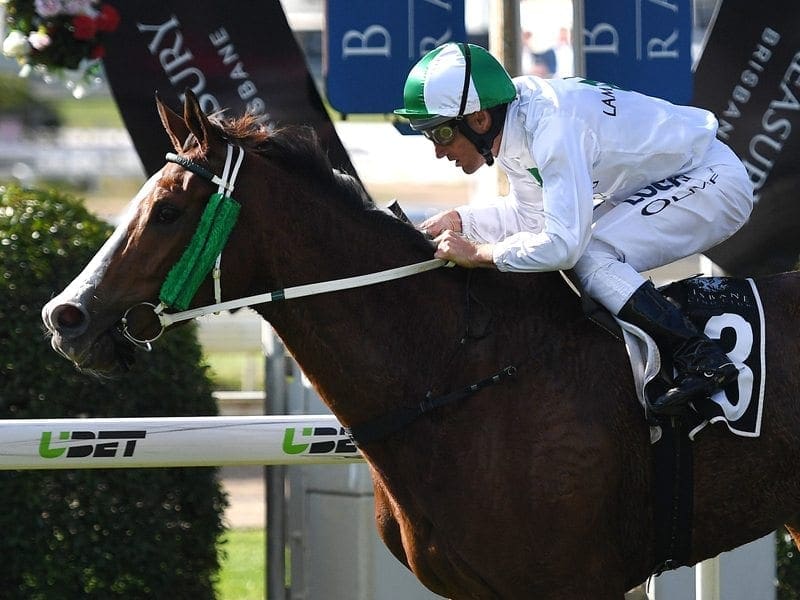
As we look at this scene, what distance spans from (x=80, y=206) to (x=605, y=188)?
8.45 feet

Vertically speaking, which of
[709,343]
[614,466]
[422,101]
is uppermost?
[422,101]

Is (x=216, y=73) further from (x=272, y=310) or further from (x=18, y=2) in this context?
(x=272, y=310)

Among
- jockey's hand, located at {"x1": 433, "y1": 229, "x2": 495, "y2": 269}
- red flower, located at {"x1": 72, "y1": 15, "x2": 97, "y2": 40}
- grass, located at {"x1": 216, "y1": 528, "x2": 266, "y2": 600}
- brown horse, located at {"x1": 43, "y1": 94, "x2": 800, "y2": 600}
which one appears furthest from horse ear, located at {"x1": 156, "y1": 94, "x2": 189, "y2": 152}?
grass, located at {"x1": 216, "y1": 528, "x2": 266, "y2": 600}

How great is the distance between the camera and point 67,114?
3105cm

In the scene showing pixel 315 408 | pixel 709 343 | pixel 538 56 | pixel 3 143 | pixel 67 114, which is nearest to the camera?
pixel 709 343

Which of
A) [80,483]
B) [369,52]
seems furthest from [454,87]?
[80,483]

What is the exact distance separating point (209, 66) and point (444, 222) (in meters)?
2.17

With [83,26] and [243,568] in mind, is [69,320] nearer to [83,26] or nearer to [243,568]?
[83,26]

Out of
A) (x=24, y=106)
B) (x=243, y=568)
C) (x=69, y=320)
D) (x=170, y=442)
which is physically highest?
(x=69, y=320)

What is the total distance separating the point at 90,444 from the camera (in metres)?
4.27

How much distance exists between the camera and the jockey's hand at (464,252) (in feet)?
11.9

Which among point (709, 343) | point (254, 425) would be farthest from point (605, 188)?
point (254, 425)

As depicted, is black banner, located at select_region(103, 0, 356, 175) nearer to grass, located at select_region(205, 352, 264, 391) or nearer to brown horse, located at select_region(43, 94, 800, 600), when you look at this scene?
brown horse, located at select_region(43, 94, 800, 600)

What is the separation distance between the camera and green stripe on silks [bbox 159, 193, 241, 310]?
3.48 m
